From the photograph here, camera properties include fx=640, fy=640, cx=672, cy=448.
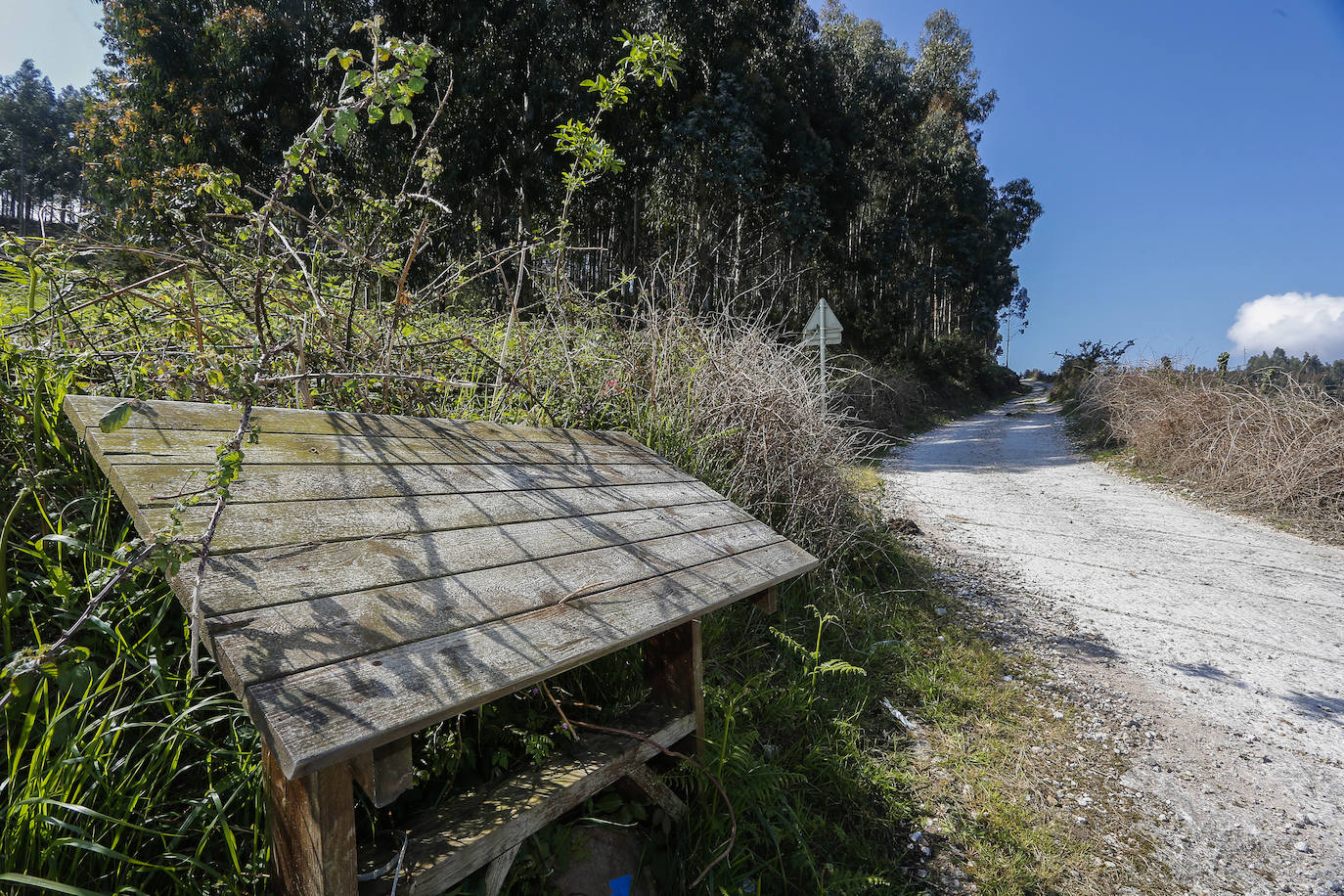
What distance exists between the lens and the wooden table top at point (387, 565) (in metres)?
1.04

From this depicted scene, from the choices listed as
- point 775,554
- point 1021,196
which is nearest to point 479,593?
point 775,554

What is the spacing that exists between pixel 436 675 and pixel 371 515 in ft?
1.73

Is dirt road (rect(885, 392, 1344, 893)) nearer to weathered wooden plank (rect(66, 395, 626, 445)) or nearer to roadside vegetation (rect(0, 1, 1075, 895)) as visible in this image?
roadside vegetation (rect(0, 1, 1075, 895))

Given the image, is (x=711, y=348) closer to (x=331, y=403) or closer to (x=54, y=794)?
(x=331, y=403)

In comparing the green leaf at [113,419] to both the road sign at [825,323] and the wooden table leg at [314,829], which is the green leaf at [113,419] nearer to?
the wooden table leg at [314,829]

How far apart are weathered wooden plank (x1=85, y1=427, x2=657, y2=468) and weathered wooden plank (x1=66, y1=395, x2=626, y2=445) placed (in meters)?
0.03

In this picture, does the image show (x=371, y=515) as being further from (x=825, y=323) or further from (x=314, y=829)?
(x=825, y=323)

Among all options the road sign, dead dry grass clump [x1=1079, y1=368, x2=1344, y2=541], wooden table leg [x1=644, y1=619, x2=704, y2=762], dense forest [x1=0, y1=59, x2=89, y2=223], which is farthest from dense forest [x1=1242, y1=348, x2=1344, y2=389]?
dense forest [x1=0, y1=59, x2=89, y2=223]

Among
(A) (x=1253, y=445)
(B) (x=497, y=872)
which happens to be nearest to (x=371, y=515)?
(B) (x=497, y=872)

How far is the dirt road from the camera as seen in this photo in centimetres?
268

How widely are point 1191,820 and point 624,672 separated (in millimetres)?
2530

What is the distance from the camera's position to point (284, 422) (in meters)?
1.70

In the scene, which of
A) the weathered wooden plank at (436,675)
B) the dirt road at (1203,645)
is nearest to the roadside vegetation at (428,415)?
the weathered wooden plank at (436,675)

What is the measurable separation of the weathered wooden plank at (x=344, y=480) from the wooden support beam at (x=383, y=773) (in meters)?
0.59
